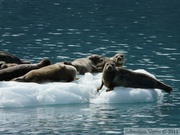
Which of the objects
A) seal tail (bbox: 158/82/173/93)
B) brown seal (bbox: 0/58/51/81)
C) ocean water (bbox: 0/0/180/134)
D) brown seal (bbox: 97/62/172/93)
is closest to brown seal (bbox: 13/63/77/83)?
ocean water (bbox: 0/0/180/134)

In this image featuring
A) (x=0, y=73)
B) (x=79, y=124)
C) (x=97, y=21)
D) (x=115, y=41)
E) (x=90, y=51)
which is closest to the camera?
(x=79, y=124)

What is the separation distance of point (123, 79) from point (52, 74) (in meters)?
2.12

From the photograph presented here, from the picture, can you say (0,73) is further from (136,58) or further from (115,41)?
(115,41)

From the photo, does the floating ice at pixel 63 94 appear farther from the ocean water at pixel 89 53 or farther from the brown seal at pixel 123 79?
the brown seal at pixel 123 79

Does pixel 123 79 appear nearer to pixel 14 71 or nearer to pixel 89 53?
pixel 14 71

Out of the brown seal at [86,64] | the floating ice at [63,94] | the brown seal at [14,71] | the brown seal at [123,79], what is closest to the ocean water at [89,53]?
the floating ice at [63,94]

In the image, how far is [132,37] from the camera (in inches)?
1479

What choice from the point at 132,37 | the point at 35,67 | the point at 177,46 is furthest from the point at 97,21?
the point at 35,67

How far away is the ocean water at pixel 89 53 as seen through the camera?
18.8m

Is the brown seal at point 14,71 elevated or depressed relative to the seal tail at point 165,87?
elevated

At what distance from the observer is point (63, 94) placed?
20.6 meters

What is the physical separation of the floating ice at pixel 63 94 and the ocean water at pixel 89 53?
26 millimetres

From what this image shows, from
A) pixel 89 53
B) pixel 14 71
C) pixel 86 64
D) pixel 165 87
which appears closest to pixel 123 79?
pixel 165 87

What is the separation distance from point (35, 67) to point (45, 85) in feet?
6.80
